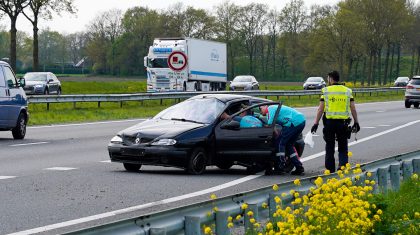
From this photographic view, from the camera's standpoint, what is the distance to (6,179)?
13586mm

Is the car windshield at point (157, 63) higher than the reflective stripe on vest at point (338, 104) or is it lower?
lower

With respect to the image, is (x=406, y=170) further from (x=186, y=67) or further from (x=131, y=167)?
(x=186, y=67)

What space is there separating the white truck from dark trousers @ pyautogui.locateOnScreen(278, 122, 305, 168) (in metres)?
36.2

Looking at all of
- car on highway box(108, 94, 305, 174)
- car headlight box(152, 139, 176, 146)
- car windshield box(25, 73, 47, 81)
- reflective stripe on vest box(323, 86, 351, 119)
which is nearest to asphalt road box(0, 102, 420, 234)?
car on highway box(108, 94, 305, 174)

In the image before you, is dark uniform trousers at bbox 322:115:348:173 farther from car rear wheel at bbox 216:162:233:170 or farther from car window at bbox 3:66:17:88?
car window at bbox 3:66:17:88

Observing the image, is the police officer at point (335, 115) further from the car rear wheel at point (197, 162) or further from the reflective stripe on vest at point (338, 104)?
the car rear wheel at point (197, 162)

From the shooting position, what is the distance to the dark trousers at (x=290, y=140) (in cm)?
1488

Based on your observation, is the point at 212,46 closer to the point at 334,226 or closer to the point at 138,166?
the point at 138,166

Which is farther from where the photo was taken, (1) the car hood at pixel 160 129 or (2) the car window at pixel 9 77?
(2) the car window at pixel 9 77

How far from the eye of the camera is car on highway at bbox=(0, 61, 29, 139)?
2181 centimetres

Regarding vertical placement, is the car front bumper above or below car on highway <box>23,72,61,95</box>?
above

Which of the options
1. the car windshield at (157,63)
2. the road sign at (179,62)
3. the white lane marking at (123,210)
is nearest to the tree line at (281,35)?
the car windshield at (157,63)

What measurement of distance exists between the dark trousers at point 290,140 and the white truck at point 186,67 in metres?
36.2

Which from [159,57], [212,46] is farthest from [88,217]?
[212,46]
